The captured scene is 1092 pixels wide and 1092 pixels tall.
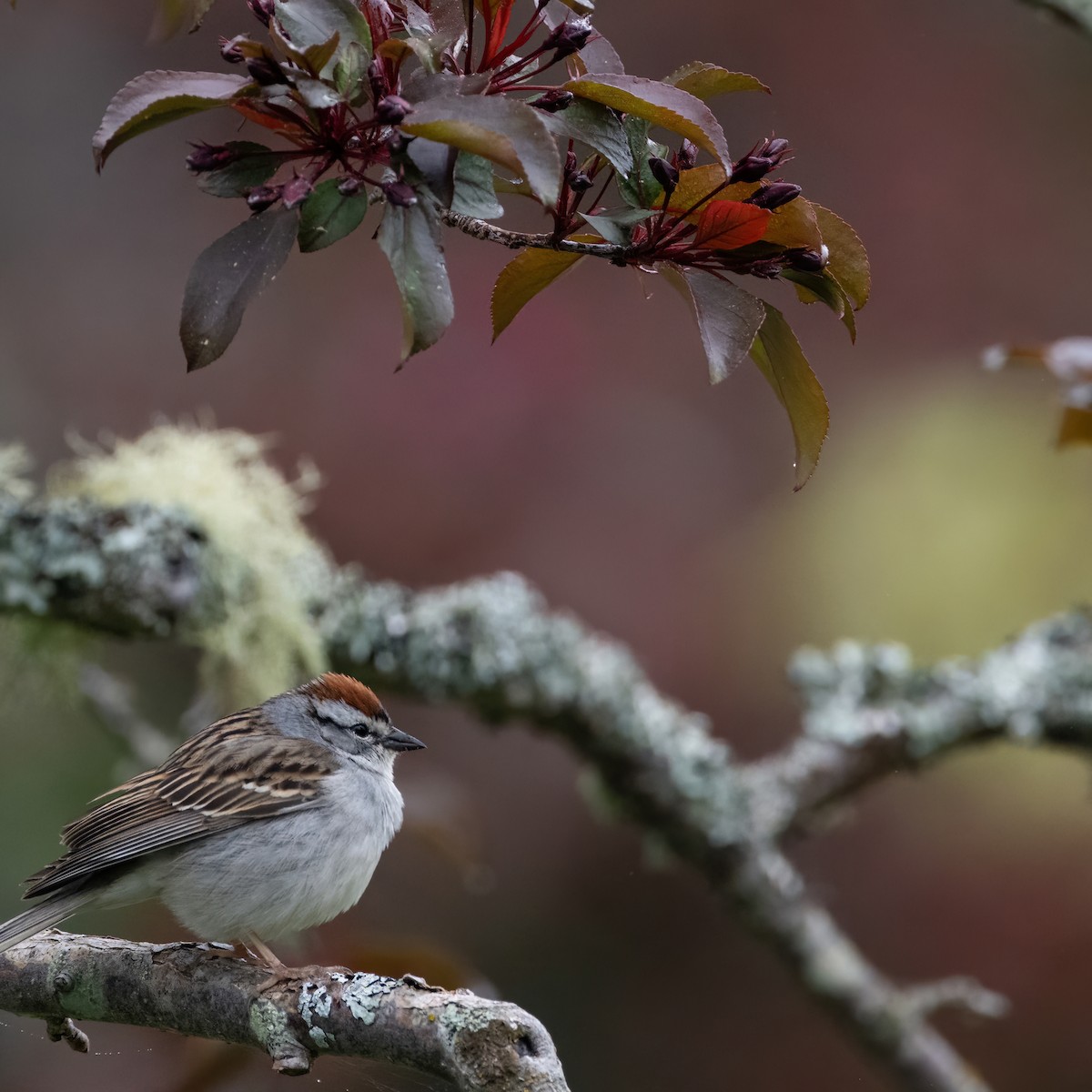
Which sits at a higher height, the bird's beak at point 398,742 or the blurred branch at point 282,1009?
the bird's beak at point 398,742

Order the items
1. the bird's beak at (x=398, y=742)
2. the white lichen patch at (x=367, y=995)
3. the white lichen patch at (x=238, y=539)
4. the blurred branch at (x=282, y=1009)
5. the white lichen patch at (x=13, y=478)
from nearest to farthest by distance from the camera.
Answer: the blurred branch at (x=282, y=1009), the white lichen patch at (x=367, y=995), the bird's beak at (x=398, y=742), the white lichen patch at (x=13, y=478), the white lichen patch at (x=238, y=539)

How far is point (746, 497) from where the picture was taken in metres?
4.83

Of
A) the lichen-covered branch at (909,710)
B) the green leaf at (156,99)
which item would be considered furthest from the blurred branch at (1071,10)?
the green leaf at (156,99)

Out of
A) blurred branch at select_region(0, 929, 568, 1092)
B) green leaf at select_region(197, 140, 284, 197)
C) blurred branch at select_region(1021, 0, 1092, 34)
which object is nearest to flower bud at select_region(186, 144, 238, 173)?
green leaf at select_region(197, 140, 284, 197)

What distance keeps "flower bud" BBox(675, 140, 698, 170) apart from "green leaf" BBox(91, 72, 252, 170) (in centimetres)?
45

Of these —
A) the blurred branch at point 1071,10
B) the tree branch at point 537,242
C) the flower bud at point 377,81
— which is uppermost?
the blurred branch at point 1071,10

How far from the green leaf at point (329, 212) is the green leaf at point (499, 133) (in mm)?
145

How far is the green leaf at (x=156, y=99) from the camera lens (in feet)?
3.92

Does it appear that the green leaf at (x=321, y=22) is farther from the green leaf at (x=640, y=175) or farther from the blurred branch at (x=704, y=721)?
the blurred branch at (x=704, y=721)

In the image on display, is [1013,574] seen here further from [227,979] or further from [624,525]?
[227,979]

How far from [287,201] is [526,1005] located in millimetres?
3541

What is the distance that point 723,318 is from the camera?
4.28 ft

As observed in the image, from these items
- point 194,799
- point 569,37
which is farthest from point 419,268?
point 194,799

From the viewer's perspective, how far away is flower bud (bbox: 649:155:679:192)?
131cm
